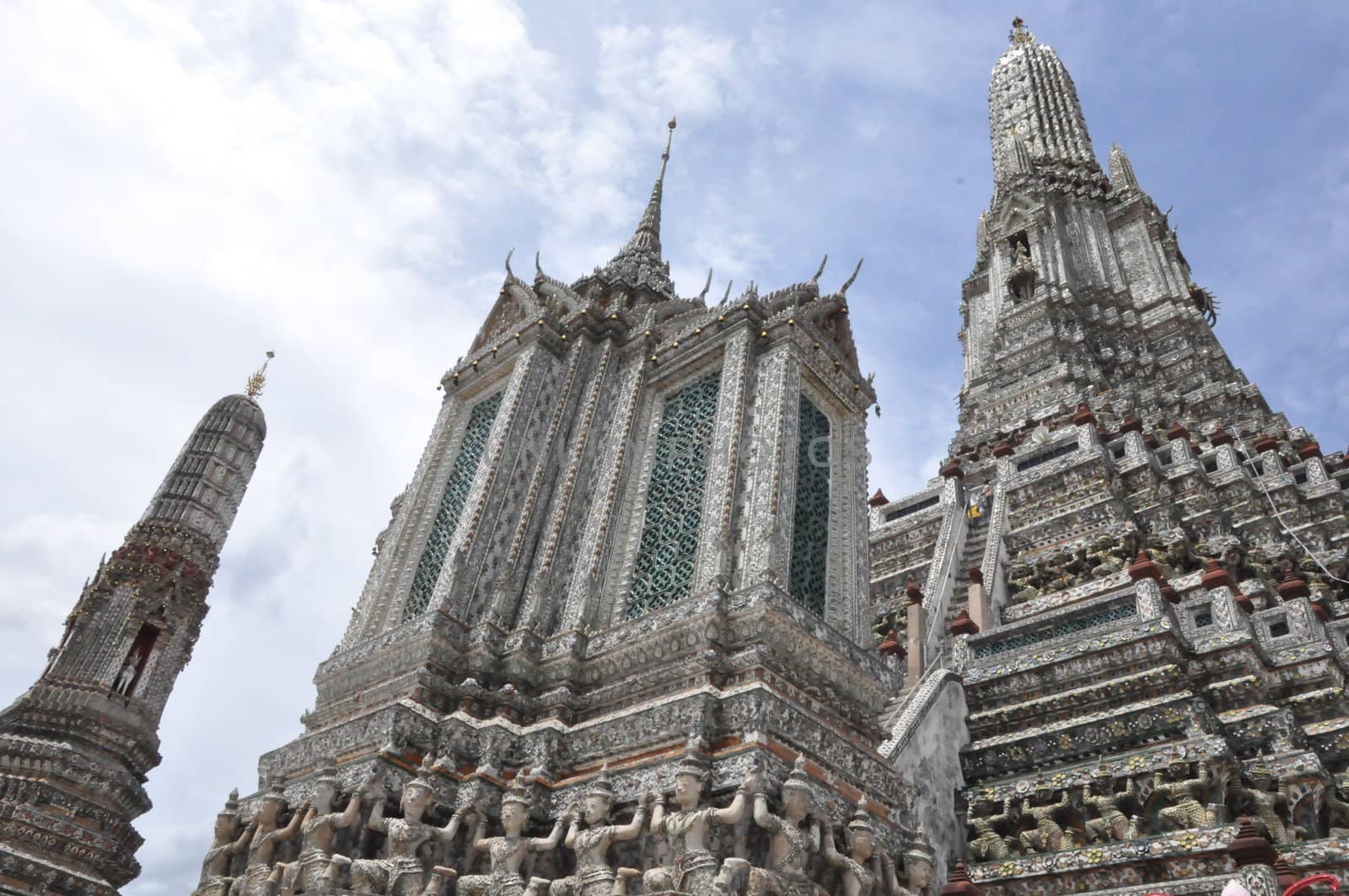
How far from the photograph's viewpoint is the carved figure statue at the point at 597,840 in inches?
244

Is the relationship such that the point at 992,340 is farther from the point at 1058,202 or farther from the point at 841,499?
the point at 841,499

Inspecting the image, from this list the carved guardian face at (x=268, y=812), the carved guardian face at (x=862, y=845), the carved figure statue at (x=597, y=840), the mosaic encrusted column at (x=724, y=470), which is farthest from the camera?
the mosaic encrusted column at (x=724, y=470)

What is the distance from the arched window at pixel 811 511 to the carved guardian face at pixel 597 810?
6.98ft

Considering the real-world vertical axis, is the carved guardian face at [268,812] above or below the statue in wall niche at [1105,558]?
below

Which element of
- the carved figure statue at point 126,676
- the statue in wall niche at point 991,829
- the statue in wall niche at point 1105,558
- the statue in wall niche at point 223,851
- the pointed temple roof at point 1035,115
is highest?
the pointed temple roof at point 1035,115

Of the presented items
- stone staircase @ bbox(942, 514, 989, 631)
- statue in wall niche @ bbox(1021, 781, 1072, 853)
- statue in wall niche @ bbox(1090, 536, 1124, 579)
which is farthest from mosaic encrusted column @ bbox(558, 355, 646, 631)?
statue in wall niche @ bbox(1090, 536, 1124, 579)

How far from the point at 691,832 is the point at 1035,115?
39.8 metres

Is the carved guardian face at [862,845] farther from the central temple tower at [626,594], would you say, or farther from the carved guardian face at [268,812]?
the carved guardian face at [268,812]

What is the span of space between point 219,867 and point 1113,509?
1301 centimetres

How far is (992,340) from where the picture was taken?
2992cm

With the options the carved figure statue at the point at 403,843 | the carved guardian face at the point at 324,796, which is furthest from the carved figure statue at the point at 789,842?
the carved guardian face at the point at 324,796

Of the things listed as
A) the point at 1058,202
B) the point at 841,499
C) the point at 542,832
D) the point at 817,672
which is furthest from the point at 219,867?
the point at 1058,202

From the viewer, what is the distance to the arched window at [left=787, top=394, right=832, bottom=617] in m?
8.54

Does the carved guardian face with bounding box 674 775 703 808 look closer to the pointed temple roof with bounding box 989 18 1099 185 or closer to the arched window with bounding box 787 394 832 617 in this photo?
the arched window with bounding box 787 394 832 617
